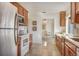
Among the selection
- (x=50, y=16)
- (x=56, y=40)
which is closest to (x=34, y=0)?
(x=50, y=16)

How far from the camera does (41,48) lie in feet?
9.82

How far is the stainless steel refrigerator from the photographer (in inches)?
86.1

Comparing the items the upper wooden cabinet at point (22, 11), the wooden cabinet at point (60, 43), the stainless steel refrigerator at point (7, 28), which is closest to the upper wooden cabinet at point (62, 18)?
the wooden cabinet at point (60, 43)

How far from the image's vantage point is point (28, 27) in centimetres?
276

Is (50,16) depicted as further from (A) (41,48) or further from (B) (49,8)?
(A) (41,48)

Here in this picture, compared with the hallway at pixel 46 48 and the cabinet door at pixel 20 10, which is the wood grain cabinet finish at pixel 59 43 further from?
the cabinet door at pixel 20 10

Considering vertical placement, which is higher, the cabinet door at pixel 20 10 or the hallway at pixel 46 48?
the cabinet door at pixel 20 10

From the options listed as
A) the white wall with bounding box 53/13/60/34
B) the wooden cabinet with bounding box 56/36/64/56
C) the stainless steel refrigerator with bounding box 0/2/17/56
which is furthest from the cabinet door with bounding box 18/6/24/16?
the wooden cabinet with bounding box 56/36/64/56

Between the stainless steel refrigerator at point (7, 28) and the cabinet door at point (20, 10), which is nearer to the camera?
the stainless steel refrigerator at point (7, 28)

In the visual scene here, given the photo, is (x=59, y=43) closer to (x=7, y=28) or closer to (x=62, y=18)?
(x=62, y=18)

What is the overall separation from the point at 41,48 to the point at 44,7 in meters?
0.85

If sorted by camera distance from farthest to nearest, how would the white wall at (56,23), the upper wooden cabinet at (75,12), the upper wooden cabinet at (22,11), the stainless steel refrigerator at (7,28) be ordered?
the white wall at (56,23), the upper wooden cabinet at (75,12), the upper wooden cabinet at (22,11), the stainless steel refrigerator at (7,28)

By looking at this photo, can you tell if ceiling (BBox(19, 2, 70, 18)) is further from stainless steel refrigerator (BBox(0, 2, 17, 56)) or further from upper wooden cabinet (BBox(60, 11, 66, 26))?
stainless steel refrigerator (BBox(0, 2, 17, 56))

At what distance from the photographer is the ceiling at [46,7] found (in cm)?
257
